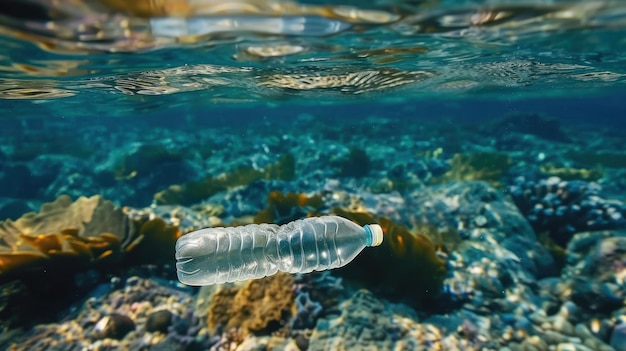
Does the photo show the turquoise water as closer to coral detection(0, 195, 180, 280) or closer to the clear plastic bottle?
coral detection(0, 195, 180, 280)

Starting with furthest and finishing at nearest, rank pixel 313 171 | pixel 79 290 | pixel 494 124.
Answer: pixel 494 124 < pixel 313 171 < pixel 79 290

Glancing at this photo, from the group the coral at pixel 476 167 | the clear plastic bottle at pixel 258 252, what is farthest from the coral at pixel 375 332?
the coral at pixel 476 167

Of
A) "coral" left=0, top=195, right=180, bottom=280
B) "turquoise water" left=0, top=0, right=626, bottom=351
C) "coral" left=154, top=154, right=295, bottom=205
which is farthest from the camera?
"coral" left=154, top=154, right=295, bottom=205

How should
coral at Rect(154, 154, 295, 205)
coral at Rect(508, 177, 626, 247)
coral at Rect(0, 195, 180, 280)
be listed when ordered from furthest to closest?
1. coral at Rect(154, 154, 295, 205)
2. coral at Rect(508, 177, 626, 247)
3. coral at Rect(0, 195, 180, 280)

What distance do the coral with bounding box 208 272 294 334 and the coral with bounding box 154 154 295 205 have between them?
731 centimetres

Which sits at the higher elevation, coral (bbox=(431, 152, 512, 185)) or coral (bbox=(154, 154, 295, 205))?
coral (bbox=(431, 152, 512, 185))

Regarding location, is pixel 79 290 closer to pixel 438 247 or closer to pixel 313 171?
pixel 438 247

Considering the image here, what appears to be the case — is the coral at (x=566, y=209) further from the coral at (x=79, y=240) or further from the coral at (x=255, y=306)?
the coral at (x=79, y=240)

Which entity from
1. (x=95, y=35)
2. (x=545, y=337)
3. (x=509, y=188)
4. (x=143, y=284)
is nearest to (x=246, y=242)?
(x=143, y=284)

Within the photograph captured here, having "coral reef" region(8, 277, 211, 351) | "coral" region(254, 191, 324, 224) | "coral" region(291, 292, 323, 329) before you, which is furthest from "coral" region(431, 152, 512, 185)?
"coral reef" region(8, 277, 211, 351)

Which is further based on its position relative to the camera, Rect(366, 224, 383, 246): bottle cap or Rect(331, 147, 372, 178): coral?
Rect(331, 147, 372, 178): coral

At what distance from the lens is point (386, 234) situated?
17.9 ft

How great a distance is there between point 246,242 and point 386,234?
86.0 inches

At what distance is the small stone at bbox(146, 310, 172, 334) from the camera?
15.2 ft
